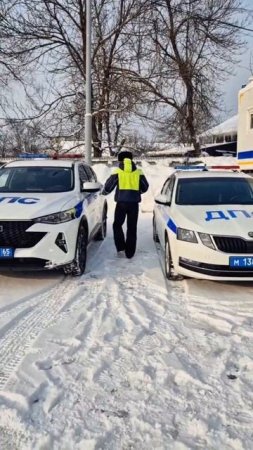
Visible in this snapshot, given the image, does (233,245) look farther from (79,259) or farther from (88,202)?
(88,202)

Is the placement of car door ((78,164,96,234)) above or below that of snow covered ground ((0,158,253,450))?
above

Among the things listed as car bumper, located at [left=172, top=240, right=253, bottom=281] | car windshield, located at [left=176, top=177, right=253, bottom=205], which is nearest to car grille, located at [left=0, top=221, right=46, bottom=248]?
car bumper, located at [left=172, top=240, right=253, bottom=281]

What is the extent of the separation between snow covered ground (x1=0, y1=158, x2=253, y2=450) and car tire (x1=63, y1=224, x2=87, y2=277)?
0.20 meters

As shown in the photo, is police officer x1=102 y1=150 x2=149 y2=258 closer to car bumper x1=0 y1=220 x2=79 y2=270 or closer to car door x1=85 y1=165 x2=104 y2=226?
car door x1=85 y1=165 x2=104 y2=226

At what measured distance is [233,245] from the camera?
531cm

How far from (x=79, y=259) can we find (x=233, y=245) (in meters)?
2.15

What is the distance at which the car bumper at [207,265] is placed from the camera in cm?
527

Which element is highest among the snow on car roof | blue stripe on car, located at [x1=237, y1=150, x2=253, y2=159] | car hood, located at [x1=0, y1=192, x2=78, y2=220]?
blue stripe on car, located at [x1=237, y1=150, x2=253, y2=159]

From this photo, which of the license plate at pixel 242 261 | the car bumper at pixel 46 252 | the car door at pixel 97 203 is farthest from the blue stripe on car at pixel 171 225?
the car door at pixel 97 203

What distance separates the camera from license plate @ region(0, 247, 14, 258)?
17.9ft

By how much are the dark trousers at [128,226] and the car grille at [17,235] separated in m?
2.12

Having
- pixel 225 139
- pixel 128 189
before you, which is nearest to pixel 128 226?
pixel 128 189

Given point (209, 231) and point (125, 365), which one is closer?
point (125, 365)

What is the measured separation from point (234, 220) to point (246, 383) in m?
2.64
